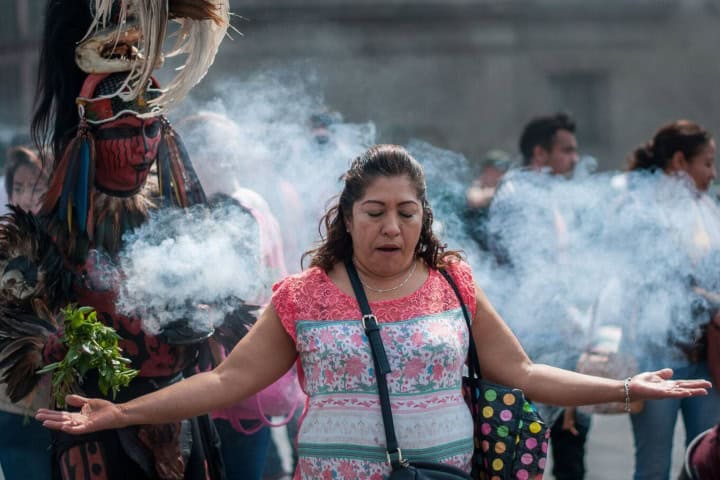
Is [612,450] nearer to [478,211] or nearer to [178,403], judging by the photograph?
[478,211]

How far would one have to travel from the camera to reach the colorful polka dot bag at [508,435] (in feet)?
11.3

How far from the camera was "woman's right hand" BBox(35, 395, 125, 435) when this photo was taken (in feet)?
11.2

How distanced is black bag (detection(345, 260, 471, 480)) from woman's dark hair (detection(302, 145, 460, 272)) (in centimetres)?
32

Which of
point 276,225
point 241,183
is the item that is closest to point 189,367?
point 276,225

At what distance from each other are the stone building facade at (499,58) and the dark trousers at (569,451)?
1420cm

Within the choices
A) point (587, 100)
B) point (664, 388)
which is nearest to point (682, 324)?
point (664, 388)

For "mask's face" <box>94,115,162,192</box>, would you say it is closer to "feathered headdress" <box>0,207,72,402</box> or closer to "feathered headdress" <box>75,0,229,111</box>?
"feathered headdress" <box>75,0,229,111</box>

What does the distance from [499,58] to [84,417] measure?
68.9ft

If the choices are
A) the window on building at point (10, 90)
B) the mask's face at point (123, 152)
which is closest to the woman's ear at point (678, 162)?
the mask's face at point (123, 152)

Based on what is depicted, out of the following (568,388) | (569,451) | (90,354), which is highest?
(90,354)

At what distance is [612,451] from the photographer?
312 inches

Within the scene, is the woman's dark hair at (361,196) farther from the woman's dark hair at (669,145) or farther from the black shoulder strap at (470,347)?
the woman's dark hair at (669,145)

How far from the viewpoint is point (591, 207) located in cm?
603

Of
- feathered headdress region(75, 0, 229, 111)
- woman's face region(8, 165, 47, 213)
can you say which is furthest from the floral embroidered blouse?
woman's face region(8, 165, 47, 213)
